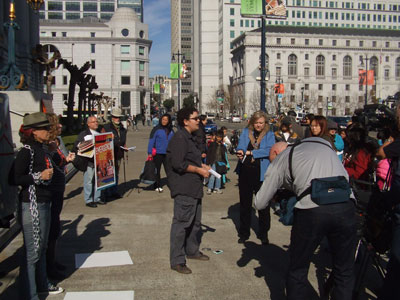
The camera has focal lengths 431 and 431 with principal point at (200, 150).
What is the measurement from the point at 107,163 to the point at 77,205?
3.65ft

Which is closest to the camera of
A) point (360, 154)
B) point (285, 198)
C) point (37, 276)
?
point (285, 198)

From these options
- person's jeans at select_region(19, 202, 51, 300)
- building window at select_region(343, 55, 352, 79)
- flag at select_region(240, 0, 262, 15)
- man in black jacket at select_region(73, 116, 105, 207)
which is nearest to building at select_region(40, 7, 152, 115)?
building window at select_region(343, 55, 352, 79)

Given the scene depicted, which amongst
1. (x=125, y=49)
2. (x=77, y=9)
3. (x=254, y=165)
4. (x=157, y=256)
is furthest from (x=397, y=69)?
(x=157, y=256)

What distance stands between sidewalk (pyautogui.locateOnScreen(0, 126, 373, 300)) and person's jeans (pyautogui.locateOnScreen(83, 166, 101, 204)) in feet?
0.83

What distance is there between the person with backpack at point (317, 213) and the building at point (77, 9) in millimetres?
119656

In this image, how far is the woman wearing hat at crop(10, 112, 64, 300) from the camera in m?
4.23

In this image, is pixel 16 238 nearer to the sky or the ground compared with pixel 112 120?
nearer to the ground

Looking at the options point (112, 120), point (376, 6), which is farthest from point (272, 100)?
point (112, 120)

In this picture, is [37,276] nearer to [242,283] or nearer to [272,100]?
[242,283]

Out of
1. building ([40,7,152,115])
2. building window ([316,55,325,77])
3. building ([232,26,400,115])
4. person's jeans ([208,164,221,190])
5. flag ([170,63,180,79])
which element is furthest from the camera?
building window ([316,55,325,77])

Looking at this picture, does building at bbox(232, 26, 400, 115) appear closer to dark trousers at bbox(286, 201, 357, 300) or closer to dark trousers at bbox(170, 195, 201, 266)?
dark trousers at bbox(170, 195, 201, 266)

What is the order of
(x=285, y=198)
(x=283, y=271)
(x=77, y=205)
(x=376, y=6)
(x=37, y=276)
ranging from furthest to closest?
1. (x=376, y=6)
2. (x=77, y=205)
3. (x=283, y=271)
4. (x=37, y=276)
5. (x=285, y=198)

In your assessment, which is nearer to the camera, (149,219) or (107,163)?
(149,219)

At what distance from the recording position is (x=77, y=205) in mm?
9359
